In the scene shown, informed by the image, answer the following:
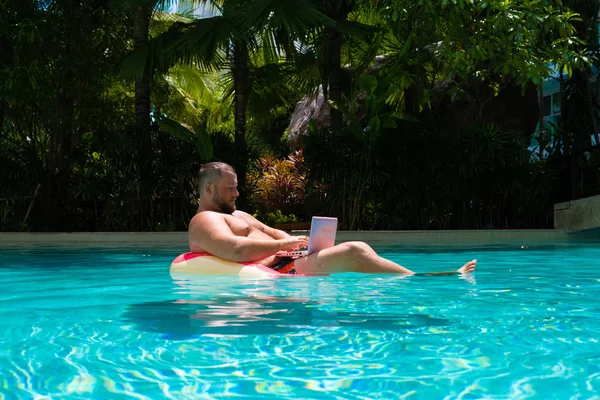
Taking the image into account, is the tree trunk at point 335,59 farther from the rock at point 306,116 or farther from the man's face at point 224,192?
the man's face at point 224,192

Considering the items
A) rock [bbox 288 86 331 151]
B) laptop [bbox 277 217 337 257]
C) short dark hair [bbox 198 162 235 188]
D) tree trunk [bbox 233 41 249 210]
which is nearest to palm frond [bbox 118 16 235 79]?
tree trunk [bbox 233 41 249 210]

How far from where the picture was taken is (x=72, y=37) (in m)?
13.5

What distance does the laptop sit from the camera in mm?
5121

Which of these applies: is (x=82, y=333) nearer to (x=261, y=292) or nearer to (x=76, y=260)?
(x=261, y=292)

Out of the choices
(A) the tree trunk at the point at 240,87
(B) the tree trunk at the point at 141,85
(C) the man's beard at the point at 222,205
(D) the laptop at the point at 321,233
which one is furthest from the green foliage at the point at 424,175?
(D) the laptop at the point at 321,233

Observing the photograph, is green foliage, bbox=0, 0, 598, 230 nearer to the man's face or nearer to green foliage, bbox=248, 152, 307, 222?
green foliage, bbox=248, 152, 307, 222

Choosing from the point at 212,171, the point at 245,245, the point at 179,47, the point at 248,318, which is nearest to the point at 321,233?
the point at 245,245

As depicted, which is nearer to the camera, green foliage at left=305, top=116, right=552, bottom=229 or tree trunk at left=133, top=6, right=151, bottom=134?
green foliage at left=305, top=116, right=552, bottom=229

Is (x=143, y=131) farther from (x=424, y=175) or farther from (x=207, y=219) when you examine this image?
(x=207, y=219)

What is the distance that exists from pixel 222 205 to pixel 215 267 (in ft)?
1.61

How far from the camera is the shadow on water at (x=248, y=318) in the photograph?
9.99 ft

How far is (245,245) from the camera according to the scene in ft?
17.1

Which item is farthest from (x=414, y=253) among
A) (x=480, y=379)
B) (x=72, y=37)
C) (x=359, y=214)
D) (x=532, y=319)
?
(x=72, y=37)

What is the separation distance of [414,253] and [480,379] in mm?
6743
